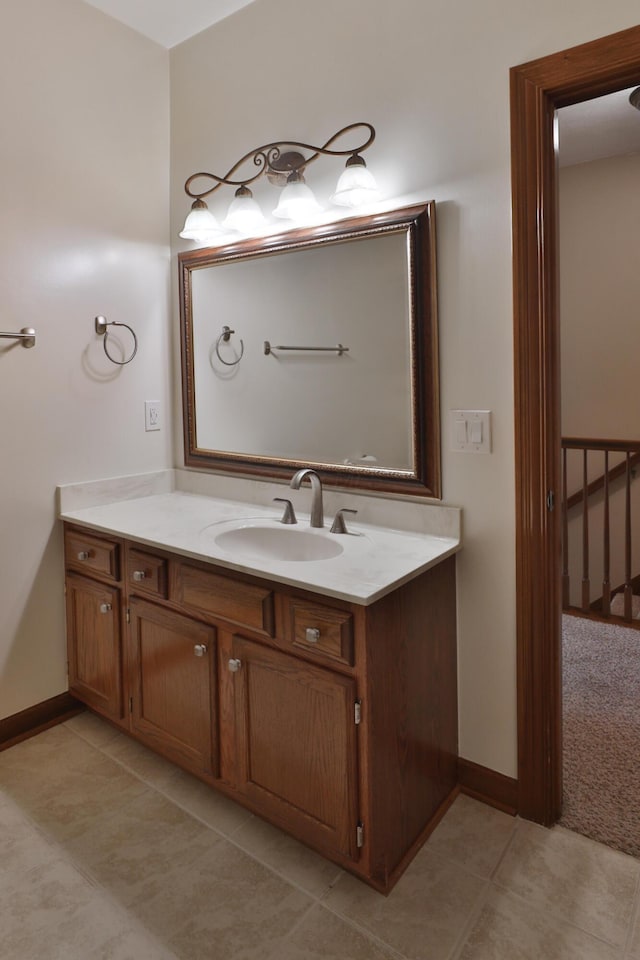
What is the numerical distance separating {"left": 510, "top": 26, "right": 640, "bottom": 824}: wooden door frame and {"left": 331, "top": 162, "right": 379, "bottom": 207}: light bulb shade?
1.38 ft

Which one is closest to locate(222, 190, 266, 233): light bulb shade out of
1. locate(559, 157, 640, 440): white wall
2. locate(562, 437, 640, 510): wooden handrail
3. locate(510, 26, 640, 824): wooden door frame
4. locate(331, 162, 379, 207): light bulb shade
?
locate(331, 162, 379, 207): light bulb shade

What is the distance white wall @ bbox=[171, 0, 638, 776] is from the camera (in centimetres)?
163

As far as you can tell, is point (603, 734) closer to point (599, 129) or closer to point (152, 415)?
point (152, 415)

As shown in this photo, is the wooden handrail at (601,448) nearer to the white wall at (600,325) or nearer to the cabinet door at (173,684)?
the white wall at (600,325)

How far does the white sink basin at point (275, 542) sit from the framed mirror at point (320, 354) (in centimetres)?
24

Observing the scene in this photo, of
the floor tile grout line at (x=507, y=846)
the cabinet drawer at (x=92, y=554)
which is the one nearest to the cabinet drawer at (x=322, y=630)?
the floor tile grout line at (x=507, y=846)

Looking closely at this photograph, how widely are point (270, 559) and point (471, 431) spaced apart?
0.71m

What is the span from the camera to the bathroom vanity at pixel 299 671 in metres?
1.46

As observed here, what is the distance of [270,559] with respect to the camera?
1.88 m

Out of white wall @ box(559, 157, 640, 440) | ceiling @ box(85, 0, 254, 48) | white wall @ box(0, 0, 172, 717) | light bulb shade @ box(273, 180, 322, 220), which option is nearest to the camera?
light bulb shade @ box(273, 180, 322, 220)

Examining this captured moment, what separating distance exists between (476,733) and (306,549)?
2.48ft

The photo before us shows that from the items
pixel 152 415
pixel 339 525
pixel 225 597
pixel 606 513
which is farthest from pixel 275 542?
pixel 606 513

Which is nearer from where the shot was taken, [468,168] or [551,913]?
[551,913]

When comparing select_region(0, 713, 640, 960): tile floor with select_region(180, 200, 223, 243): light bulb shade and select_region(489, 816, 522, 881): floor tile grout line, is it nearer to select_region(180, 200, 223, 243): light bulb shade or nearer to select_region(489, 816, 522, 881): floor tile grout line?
select_region(489, 816, 522, 881): floor tile grout line
